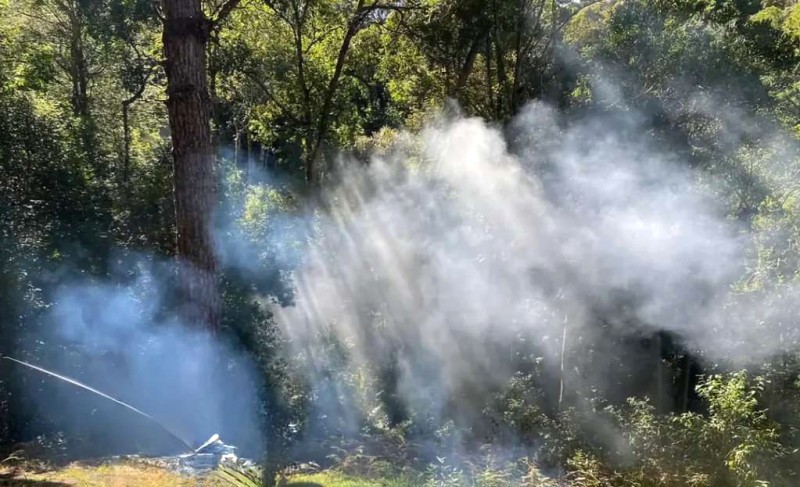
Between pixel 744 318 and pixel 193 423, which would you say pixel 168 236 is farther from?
pixel 744 318

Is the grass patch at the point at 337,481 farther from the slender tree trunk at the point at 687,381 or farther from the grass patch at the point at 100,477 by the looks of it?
the slender tree trunk at the point at 687,381

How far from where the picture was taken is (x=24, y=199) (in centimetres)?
917

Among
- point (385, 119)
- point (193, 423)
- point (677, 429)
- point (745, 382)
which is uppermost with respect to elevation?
point (385, 119)

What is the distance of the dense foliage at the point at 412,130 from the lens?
7668 millimetres

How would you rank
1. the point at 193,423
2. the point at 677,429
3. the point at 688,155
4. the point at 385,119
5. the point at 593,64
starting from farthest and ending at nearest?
the point at 385,119, the point at 593,64, the point at 688,155, the point at 193,423, the point at 677,429

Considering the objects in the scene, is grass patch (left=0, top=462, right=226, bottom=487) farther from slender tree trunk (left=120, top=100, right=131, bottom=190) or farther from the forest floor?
slender tree trunk (left=120, top=100, right=131, bottom=190)

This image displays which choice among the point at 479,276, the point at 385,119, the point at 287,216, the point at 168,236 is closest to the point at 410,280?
the point at 479,276

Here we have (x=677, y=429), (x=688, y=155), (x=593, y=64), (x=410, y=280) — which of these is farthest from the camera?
(x=410, y=280)

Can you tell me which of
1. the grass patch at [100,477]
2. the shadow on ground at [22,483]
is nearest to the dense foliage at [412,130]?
the grass patch at [100,477]

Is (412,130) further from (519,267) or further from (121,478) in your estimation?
(121,478)

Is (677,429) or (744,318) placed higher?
(744,318)

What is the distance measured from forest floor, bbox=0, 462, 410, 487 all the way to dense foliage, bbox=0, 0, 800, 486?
0.54 meters

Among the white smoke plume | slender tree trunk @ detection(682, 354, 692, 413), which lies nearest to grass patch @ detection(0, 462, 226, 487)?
the white smoke plume

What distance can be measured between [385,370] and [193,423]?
4.30 meters
